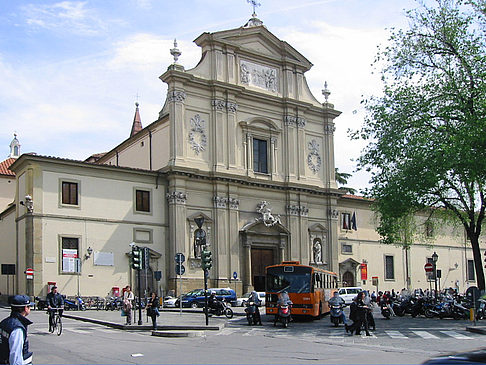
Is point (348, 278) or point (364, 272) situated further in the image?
point (364, 272)

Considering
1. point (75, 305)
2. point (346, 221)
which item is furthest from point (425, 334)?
point (346, 221)

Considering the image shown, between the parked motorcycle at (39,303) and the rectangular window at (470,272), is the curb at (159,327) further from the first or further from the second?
the rectangular window at (470,272)

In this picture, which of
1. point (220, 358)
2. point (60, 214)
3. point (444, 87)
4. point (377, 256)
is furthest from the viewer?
point (377, 256)

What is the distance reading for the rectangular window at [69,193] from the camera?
1496 inches

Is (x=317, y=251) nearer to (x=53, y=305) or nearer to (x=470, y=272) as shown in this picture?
(x=470, y=272)

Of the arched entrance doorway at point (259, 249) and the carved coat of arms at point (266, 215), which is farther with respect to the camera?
the carved coat of arms at point (266, 215)

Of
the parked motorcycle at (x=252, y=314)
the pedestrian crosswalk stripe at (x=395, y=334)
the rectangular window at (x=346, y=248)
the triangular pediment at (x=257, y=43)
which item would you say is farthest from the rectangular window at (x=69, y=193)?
the rectangular window at (x=346, y=248)

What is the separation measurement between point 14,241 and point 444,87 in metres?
28.4

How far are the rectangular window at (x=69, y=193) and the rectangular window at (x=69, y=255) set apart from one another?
2253mm

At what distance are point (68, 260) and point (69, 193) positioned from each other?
4.08 metres

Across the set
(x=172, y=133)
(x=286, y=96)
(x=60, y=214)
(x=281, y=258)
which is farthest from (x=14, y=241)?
(x=286, y=96)

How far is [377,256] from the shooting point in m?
55.0

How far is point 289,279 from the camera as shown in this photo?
92.7ft

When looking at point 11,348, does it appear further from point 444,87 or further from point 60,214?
point 60,214
